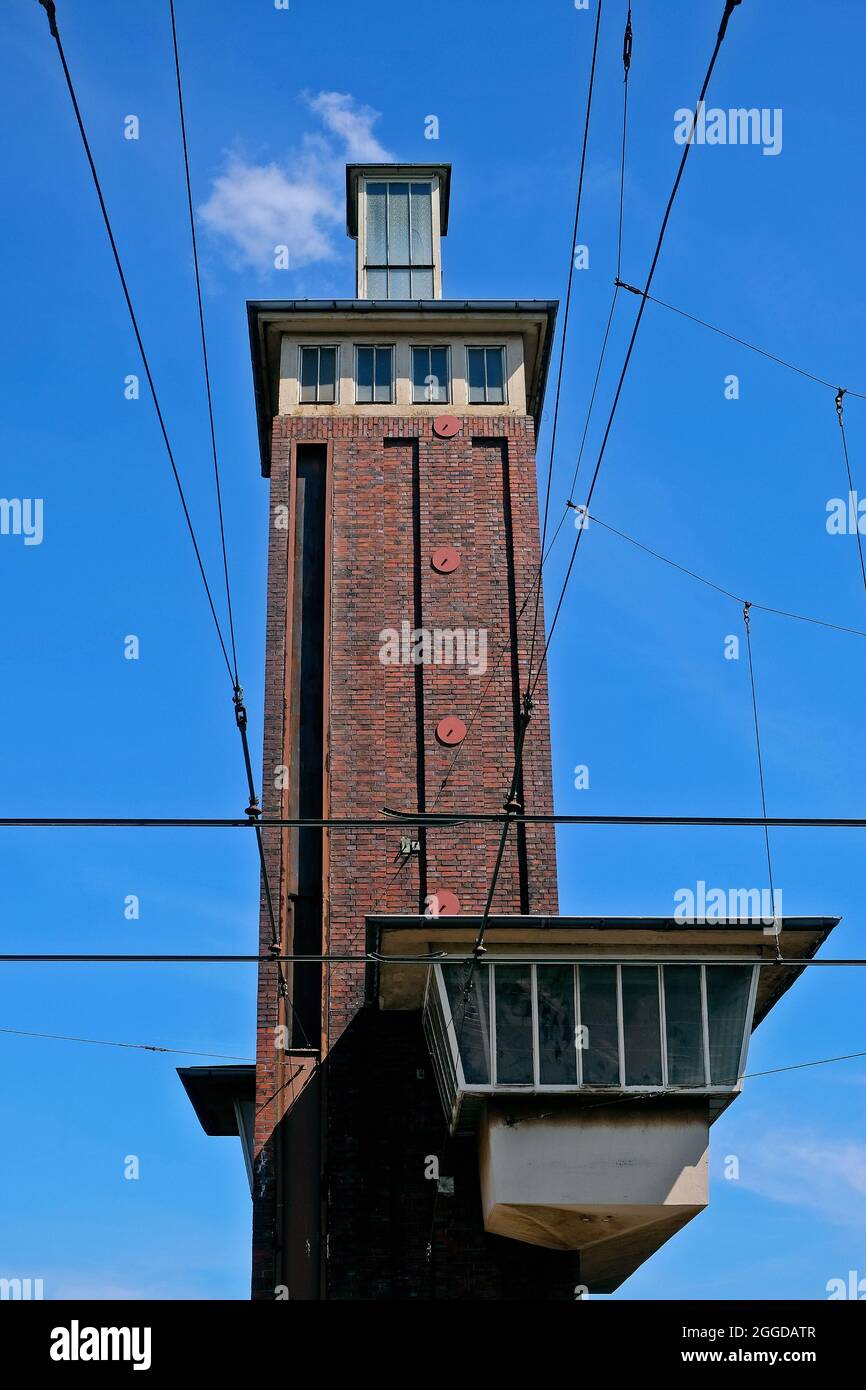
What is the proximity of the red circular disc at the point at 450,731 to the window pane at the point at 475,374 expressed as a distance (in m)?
8.56

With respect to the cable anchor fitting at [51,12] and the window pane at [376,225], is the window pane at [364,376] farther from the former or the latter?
the cable anchor fitting at [51,12]

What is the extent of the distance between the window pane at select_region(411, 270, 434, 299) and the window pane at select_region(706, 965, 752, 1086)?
20810mm

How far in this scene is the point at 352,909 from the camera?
32.4 meters

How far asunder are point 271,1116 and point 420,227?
77.2 ft

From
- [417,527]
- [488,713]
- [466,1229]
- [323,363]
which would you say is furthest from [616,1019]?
[323,363]

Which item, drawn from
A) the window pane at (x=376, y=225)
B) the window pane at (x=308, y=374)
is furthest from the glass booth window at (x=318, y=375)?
the window pane at (x=376, y=225)

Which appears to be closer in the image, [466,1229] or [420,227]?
[466,1229]

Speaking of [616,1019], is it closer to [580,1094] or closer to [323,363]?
[580,1094]

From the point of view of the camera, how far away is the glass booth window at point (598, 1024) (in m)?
26.3

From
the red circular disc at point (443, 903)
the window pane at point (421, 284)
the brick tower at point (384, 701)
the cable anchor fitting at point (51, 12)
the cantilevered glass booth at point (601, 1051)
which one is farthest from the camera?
the window pane at point (421, 284)

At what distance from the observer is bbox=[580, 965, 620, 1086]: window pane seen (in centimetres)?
2628
